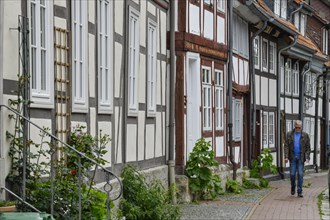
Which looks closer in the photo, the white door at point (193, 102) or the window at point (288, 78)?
the white door at point (193, 102)

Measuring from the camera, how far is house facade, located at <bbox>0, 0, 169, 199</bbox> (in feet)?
32.2

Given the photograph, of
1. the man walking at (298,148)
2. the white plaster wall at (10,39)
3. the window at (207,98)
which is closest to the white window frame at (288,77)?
the window at (207,98)

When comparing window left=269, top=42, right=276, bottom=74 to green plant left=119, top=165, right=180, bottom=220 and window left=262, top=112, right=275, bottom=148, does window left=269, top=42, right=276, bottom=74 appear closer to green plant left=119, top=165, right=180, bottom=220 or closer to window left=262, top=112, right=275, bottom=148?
window left=262, top=112, right=275, bottom=148

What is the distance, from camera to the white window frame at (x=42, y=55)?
10.4 metres

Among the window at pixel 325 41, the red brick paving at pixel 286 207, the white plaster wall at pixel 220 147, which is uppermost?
the window at pixel 325 41

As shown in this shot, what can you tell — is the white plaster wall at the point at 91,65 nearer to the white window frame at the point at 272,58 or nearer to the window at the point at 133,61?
the window at the point at 133,61

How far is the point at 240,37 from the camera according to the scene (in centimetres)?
2742

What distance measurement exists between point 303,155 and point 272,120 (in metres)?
12.0

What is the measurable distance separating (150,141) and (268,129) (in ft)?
49.2

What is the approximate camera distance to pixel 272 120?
3300cm

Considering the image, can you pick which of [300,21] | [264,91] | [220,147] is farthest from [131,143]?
[300,21]

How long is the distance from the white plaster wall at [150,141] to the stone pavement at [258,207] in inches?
49.9

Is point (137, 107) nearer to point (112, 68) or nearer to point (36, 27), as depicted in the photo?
point (112, 68)

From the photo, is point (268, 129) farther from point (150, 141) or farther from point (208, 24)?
point (150, 141)
